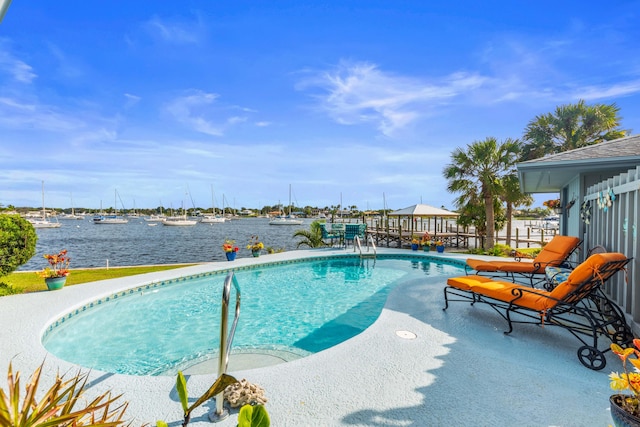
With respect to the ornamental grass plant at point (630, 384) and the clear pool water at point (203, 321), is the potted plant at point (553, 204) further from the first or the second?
the ornamental grass plant at point (630, 384)

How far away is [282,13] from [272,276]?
7.78m

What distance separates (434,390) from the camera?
9.55 feet

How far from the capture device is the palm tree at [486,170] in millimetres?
15781

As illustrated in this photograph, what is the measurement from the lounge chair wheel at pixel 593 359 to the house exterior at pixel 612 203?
2.29 feet

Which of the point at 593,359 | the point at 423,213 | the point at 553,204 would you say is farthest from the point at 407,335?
the point at 423,213

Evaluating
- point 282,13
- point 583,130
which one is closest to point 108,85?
point 282,13

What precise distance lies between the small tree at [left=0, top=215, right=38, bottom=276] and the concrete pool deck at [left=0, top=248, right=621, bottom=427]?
105 inches

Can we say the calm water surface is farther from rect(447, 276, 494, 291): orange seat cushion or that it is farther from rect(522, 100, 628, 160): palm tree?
rect(522, 100, 628, 160): palm tree

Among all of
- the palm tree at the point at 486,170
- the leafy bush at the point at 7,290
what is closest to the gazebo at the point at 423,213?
the palm tree at the point at 486,170

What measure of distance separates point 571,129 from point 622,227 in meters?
14.4

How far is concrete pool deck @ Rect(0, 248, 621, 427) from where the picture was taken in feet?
8.38

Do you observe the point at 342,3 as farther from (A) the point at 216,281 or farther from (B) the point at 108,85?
(B) the point at 108,85

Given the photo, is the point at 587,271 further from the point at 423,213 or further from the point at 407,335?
the point at 423,213

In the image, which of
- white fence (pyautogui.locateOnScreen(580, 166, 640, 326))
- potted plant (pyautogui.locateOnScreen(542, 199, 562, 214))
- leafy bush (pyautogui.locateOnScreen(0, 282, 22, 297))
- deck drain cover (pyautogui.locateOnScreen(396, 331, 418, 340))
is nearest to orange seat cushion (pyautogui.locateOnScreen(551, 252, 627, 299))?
white fence (pyautogui.locateOnScreen(580, 166, 640, 326))
